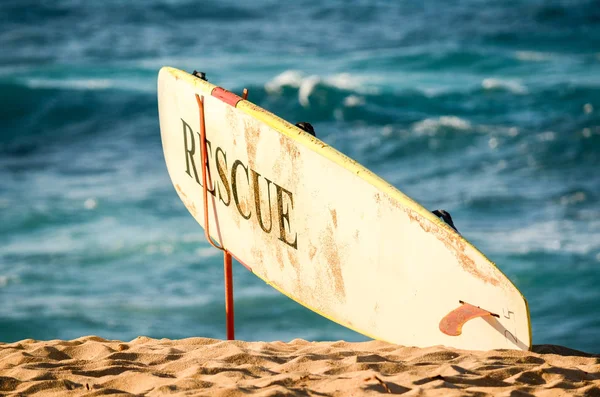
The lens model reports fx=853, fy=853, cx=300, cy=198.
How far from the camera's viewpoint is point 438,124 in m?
13.1

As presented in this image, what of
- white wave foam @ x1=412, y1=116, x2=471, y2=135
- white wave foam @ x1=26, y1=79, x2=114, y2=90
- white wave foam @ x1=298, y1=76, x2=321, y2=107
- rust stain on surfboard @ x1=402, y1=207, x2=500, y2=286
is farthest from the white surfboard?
white wave foam @ x1=26, y1=79, x2=114, y2=90

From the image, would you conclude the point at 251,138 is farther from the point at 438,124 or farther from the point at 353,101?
the point at 353,101

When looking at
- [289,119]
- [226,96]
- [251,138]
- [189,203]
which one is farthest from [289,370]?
[289,119]

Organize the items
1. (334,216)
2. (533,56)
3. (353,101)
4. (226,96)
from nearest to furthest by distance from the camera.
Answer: (334,216) → (226,96) → (353,101) → (533,56)

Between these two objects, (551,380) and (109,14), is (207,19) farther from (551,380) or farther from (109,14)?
(551,380)

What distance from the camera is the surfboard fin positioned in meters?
3.38

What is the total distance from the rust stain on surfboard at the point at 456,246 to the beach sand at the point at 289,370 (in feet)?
1.13

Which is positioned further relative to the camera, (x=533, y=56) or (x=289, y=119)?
(x=533, y=56)

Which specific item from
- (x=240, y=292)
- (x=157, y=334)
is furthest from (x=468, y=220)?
(x=157, y=334)

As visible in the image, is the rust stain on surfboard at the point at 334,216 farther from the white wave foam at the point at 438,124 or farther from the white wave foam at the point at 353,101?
the white wave foam at the point at 353,101

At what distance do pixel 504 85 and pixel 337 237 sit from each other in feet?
39.5

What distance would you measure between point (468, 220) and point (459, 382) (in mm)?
6214

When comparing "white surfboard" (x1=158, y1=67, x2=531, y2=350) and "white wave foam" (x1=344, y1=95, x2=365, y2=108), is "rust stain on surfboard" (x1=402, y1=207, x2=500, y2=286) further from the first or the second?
"white wave foam" (x1=344, y1=95, x2=365, y2=108)

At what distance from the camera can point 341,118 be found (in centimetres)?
1401
